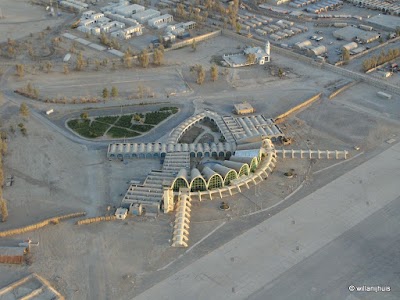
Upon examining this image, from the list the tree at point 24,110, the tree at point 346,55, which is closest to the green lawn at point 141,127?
the tree at point 24,110

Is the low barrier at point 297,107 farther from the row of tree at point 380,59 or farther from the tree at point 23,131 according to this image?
the tree at point 23,131

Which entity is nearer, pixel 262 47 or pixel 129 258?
pixel 129 258

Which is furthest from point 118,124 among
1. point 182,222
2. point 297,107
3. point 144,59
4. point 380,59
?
point 380,59

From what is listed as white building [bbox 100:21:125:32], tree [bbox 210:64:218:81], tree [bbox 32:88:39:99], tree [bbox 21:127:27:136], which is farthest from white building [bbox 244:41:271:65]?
tree [bbox 21:127:27:136]

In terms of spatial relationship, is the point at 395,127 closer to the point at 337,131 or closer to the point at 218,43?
the point at 337,131

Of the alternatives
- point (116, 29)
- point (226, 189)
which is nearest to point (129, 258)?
point (226, 189)

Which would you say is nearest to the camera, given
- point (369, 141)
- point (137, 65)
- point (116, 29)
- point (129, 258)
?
point (129, 258)

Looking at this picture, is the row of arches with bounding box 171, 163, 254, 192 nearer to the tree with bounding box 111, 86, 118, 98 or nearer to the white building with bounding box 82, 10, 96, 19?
the tree with bounding box 111, 86, 118, 98
